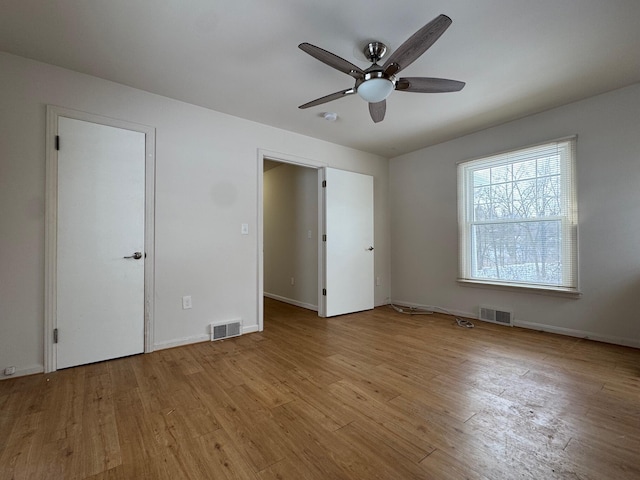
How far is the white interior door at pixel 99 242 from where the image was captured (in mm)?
2332

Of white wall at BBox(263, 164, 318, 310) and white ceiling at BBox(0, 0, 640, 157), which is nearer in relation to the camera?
white ceiling at BBox(0, 0, 640, 157)

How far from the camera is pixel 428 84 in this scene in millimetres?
2043

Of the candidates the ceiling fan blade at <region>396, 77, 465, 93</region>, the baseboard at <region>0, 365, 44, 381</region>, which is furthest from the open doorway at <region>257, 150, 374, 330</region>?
the baseboard at <region>0, 365, 44, 381</region>

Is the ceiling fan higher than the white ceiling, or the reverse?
the white ceiling

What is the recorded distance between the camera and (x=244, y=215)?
3.30 metres

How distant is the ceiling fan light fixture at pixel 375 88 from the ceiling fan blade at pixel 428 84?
112 mm

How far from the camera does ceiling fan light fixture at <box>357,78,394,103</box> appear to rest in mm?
1936

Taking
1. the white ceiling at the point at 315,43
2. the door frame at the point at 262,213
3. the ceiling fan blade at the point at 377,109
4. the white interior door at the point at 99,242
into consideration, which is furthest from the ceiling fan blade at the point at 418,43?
the white interior door at the point at 99,242

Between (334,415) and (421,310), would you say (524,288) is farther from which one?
(334,415)

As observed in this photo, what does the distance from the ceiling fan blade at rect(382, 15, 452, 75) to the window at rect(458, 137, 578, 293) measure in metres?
2.52

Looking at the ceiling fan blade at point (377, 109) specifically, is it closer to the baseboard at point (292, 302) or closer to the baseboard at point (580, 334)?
the baseboard at point (292, 302)

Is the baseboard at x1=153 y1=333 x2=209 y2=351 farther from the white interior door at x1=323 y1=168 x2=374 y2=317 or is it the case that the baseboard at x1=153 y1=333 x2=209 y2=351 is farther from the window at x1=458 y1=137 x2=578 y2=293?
the window at x1=458 y1=137 x2=578 y2=293

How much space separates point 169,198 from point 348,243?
2.44 meters

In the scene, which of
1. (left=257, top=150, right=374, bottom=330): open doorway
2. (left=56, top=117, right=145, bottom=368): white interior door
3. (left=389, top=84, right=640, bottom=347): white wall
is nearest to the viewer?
(left=56, top=117, right=145, bottom=368): white interior door
